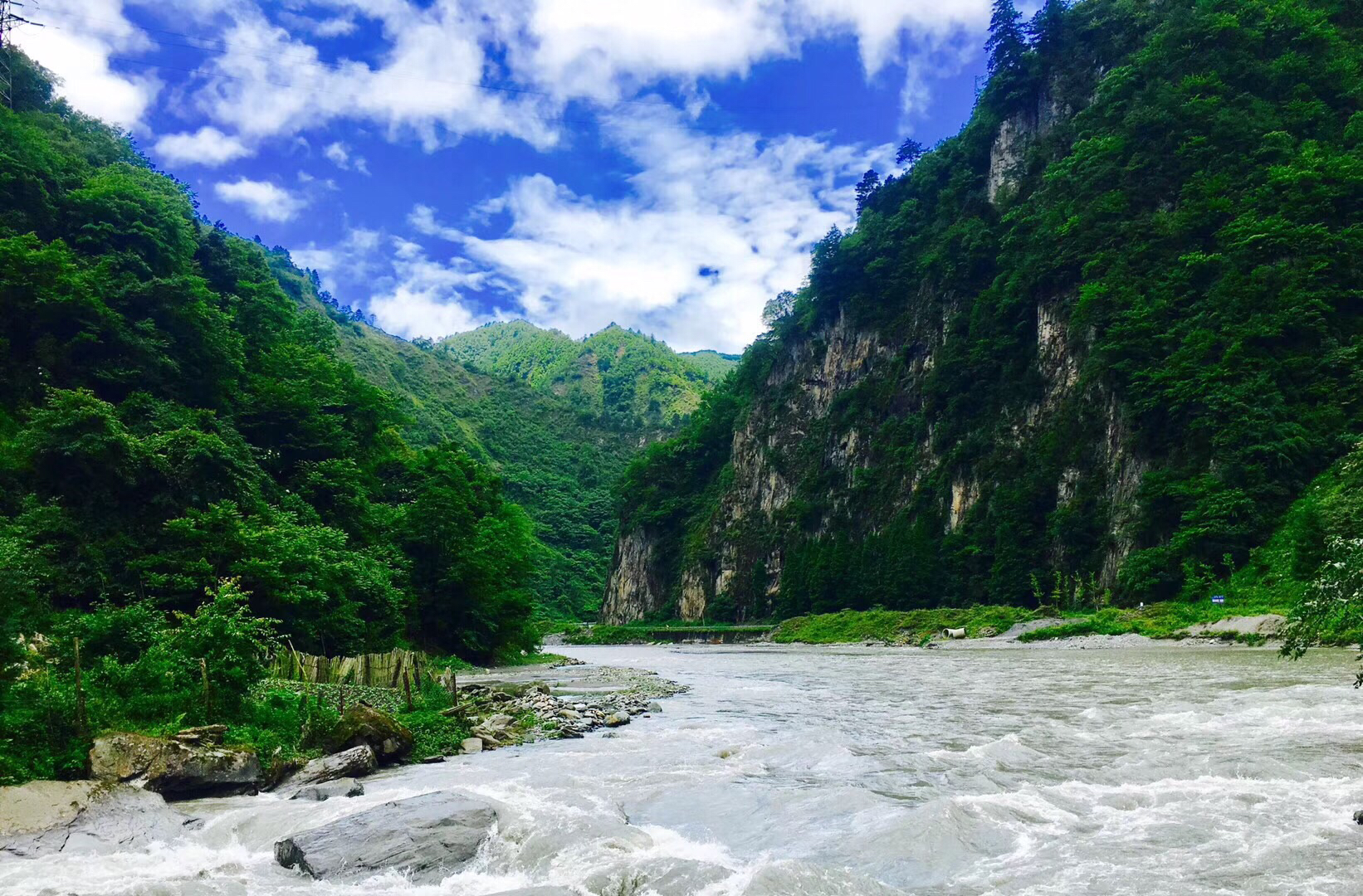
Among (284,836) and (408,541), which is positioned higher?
(408,541)

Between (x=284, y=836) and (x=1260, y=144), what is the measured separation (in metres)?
76.3

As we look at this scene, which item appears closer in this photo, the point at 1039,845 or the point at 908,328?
the point at 1039,845

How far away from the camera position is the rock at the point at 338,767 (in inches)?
472

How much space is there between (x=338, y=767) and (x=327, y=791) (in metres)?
1.15

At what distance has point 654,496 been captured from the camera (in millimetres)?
123438

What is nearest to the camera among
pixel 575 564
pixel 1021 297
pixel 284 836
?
pixel 284 836

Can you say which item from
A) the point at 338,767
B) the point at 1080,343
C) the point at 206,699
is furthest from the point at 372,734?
the point at 1080,343

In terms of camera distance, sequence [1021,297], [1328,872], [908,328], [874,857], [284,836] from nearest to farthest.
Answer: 1. [1328,872]
2. [874,857]
3. [284,836]
4. [1021,297]
5. [908,328]

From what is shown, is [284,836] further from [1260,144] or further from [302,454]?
[1260,144]

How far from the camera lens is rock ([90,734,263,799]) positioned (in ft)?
33.7

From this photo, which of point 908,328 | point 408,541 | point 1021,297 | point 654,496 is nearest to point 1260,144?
point 1021,297

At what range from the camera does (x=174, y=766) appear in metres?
10.7

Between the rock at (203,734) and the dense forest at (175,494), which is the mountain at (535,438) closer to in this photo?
the dense forest at (175,494)

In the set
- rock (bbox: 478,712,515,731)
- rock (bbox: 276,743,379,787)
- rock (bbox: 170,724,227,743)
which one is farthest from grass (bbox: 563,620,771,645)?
rock (bbox: 170,724,227,743)
